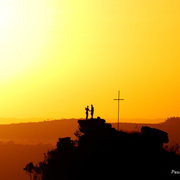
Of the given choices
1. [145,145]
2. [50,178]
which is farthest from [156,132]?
[50,178]

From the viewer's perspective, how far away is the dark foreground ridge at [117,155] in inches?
3164

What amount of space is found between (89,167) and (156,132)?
1110cm

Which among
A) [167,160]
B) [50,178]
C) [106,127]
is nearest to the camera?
[167,160]

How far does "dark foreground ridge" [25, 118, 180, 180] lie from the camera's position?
8038 centimetres

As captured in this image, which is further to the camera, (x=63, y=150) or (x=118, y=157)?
(x=63, y=150)

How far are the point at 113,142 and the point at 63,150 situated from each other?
19.9m

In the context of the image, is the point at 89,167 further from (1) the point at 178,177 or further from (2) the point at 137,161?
(1) the point at 178,177

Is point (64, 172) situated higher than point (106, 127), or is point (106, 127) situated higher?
point (106, 127)

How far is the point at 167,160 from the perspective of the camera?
3231 inches

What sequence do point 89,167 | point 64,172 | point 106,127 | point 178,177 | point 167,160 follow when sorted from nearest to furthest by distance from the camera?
point 178,177, point 167,160, point 89,167, point 106,127, point 64,172

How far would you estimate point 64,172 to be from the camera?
330 ft

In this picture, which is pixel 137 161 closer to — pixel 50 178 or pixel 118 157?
pixel 118 157

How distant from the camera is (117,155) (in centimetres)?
8512

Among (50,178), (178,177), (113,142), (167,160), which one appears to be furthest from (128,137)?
(50,178)
